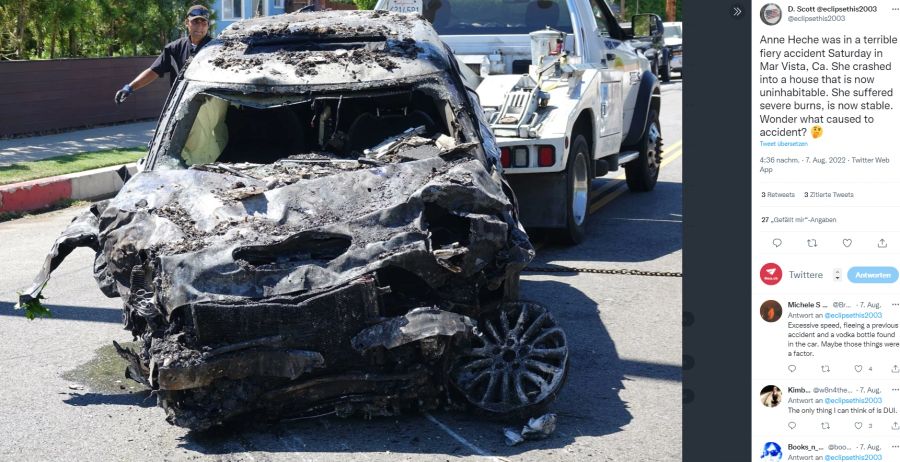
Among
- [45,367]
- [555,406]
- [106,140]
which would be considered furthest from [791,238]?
[106,140]

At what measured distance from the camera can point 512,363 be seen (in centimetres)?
533

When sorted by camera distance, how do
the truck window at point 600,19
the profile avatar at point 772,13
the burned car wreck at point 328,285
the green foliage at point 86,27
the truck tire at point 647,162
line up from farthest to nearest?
the green foliage at point 86,27 → the truck tire at point 647,162 → the truck window at point 600,19 → the burned car wreck at point 328,285 → the profile avatar at point 772,13

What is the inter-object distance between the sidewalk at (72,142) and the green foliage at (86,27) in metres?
2.02

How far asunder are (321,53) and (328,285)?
2.57 meters

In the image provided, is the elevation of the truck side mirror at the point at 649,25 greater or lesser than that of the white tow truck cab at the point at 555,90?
greater

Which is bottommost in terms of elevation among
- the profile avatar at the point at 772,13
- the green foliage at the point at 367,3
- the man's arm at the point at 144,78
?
the man's arm at the point at 144,78

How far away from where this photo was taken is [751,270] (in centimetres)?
209

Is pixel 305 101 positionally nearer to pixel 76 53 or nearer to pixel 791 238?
pixel 791 238

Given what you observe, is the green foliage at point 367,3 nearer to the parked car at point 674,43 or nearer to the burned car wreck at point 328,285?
the parked car at point 674,43

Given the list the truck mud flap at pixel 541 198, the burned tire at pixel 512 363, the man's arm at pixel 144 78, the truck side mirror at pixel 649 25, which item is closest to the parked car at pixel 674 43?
the truck side mirror at pixel 649 25

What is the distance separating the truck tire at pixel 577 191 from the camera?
31.6ft

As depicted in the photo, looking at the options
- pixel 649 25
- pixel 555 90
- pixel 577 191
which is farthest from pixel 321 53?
pixel 649 25

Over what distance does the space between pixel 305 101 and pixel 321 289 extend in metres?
2.22

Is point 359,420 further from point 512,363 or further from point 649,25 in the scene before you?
point 649,25
